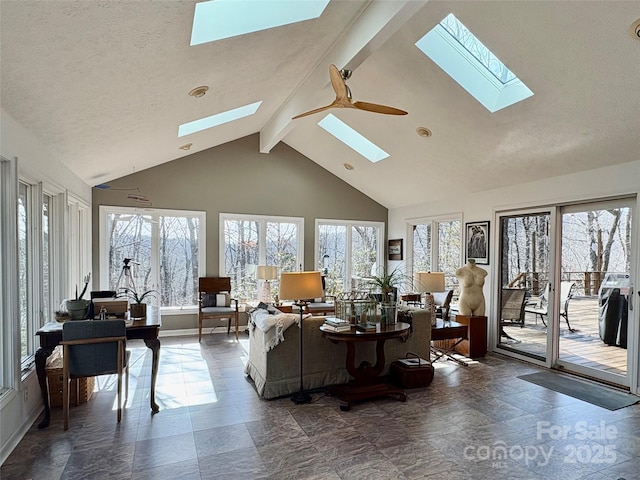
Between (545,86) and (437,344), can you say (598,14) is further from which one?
(437,344)

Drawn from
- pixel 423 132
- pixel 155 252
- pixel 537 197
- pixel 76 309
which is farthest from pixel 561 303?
pixel 155 252

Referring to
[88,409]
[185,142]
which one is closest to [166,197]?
[185,142]

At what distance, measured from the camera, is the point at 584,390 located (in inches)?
162

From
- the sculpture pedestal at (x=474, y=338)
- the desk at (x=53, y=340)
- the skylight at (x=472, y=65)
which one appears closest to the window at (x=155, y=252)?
the desk at (x=53, y=340)

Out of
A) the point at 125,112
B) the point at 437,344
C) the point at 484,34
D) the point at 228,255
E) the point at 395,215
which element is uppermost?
the point at 484,34

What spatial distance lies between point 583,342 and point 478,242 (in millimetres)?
1958

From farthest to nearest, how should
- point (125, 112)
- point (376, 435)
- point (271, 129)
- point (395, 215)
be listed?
1. point (395, 215)
2. point (271, 129)
3. point (125, 112)
4. point (376, 435)

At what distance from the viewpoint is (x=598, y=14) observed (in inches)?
108

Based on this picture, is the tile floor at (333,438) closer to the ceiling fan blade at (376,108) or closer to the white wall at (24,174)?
the white wall at (24,174)

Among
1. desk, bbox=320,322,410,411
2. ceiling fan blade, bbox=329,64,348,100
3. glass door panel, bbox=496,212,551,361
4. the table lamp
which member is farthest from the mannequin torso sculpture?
ceiling fan blade, bbox=329,64,348,100

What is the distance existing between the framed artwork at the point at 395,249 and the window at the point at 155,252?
12.9 feet

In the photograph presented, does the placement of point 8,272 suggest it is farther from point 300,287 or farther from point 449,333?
point 449,333

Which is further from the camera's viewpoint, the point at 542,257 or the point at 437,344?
the point at 437,344

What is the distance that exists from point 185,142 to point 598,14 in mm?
4965
